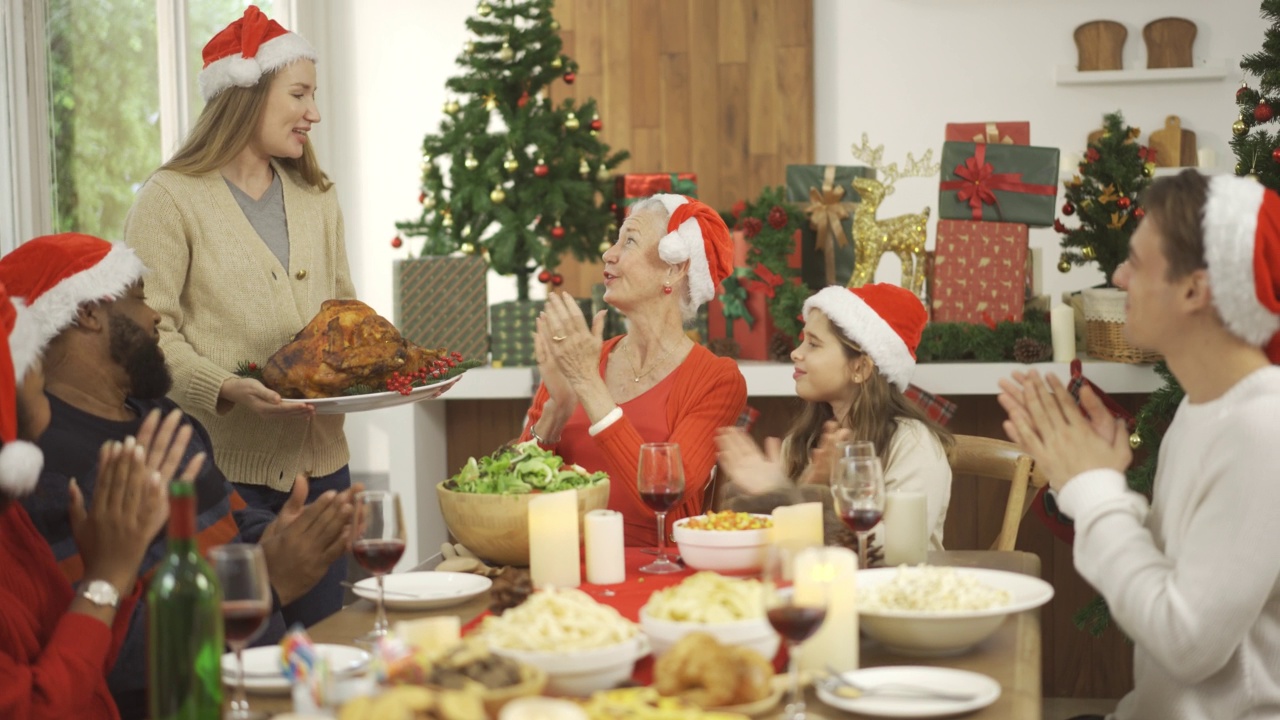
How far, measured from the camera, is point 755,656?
1.42 m

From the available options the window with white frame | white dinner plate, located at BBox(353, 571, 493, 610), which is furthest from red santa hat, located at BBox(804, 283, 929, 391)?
the window with white frame

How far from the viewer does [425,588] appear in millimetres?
2020

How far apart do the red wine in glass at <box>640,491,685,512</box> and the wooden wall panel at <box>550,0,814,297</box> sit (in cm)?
339

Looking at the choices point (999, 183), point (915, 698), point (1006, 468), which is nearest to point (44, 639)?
point (915, 698)

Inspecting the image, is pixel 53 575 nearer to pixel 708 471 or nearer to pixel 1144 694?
pixel 708 471

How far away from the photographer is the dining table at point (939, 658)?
1485mm

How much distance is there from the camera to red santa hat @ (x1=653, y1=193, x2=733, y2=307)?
9.57ft

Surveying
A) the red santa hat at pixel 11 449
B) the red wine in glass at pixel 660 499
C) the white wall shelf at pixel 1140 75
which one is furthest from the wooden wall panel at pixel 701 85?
the red santa hat at pixel 11 449

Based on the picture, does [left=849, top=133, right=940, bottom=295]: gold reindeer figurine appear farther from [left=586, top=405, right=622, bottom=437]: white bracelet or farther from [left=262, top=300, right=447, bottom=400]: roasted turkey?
[left=262, top=300, right=447, bottom=400]: roasted turkey

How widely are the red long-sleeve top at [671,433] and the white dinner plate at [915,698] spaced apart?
1.11 metres

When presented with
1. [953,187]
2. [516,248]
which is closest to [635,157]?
[516,248]

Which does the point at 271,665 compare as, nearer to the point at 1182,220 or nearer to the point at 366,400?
the point at 366,400

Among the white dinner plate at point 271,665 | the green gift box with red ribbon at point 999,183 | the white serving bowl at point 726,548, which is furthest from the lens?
the green gift box with red ribbon at point 999,183

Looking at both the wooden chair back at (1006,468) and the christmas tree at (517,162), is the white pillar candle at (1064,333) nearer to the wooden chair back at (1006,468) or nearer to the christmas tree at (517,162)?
the wooden chair back at (1006,468)
